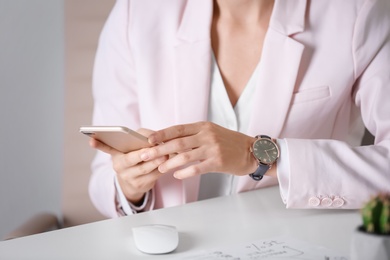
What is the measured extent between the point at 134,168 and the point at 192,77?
28cm

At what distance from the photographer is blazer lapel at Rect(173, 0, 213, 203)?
1385mm

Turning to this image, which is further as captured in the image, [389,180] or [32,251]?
[389,180]

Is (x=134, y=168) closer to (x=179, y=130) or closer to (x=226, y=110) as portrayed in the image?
(x=179, y=130)

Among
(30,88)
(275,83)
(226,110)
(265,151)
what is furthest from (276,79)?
(30,88)

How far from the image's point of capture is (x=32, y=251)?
969mm

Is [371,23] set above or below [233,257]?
above

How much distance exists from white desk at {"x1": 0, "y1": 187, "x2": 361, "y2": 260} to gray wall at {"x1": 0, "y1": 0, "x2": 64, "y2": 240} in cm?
93

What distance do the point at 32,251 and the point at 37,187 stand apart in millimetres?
1122

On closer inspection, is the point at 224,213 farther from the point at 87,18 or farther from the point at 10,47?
the point at 10,47

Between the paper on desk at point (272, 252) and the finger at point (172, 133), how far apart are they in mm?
248

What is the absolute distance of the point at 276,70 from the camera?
138cm

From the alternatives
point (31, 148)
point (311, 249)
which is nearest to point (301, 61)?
point (311, 249)

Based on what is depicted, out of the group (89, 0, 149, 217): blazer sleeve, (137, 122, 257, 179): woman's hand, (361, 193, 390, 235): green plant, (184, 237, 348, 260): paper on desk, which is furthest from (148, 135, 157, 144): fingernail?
(361, 193, 390, 235): green plant

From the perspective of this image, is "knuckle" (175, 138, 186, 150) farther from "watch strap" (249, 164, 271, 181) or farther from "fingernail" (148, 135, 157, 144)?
"watch strap" (249, 164, 271, 181)
